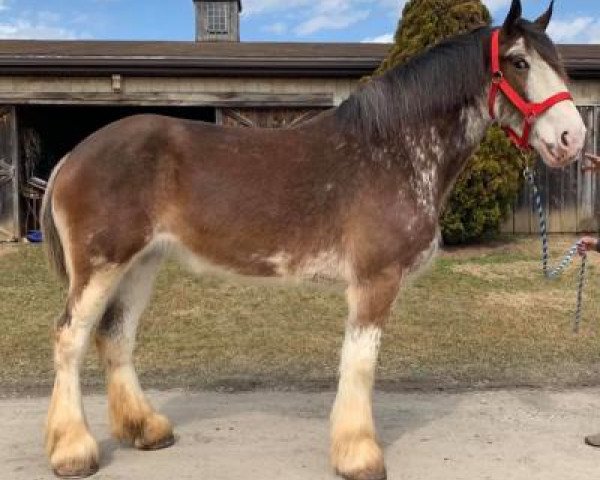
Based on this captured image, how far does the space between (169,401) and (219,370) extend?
84cm

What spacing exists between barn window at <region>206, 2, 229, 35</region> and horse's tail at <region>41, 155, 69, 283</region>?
59.8 feet

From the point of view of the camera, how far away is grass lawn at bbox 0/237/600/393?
208 inches

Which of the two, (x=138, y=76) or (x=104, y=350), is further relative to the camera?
(x=138, y=76)

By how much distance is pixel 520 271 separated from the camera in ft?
30.8

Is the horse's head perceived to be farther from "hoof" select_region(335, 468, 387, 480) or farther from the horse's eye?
"hoof" select_region(335, 468, 387, 480)

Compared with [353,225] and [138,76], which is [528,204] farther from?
[353,225]

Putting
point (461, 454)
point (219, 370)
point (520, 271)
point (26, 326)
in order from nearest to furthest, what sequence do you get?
point (461, 454) < point (219, 370) < point (26, 326) < point (520, 271)

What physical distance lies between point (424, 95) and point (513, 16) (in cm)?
58

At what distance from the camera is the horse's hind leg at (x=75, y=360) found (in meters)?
3.48

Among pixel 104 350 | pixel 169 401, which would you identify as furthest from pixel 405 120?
pixel 169 401

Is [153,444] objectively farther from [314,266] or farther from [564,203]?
[564,203]

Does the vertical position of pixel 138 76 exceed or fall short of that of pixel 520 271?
it exceeds it

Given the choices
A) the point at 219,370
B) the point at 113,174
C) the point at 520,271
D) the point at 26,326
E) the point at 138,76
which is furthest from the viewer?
the point at 138,76

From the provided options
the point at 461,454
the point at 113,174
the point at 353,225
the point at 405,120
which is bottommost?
the point at 461,454
